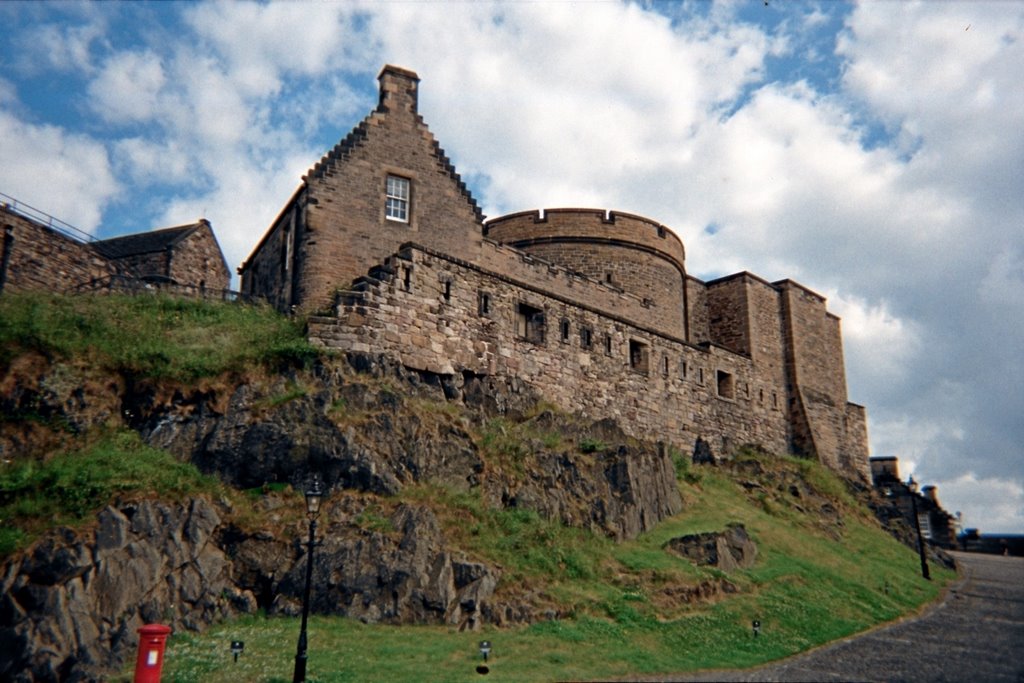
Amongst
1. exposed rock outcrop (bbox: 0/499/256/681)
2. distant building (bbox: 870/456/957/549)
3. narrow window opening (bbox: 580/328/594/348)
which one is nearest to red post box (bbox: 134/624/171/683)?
exposed rock outcrop (bbox: 0/499/256/681)

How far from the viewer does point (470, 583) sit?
1681cm

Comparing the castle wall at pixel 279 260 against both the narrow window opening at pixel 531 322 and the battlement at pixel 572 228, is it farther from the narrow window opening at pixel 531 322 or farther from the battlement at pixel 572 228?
the battlement at pixel 572 228

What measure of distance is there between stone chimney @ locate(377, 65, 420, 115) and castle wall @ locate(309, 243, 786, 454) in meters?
5.45

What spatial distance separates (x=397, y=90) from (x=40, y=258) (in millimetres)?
11791

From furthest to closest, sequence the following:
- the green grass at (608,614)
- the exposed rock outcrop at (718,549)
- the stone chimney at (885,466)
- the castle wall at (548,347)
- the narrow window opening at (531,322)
→ the stone chimney at (885,466) < the narrow window opening at (531,322) < the castle wall at (548,347) < the exposed rock outcrop at (718,549) < the green grass at (608,614)

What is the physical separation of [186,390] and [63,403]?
250 cm

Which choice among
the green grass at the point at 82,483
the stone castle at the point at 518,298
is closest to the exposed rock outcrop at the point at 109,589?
the green grass at the point at 82,483

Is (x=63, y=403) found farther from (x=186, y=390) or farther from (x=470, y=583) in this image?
(x=470, y=583)

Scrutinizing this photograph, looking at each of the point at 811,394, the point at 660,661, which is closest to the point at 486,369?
the point at 660,661

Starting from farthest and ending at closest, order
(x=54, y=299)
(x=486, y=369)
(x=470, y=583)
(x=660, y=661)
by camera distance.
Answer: (x=486, y=369) → (x=54, y=299) → (x=470, y=583) → (x=660, y=661)

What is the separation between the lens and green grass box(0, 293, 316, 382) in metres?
18.6

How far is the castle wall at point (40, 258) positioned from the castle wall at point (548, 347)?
9533 millimetres

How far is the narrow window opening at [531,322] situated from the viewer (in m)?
25.3

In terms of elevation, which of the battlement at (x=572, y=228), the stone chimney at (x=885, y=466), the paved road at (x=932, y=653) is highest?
the battlement at (x=572, y=228)
